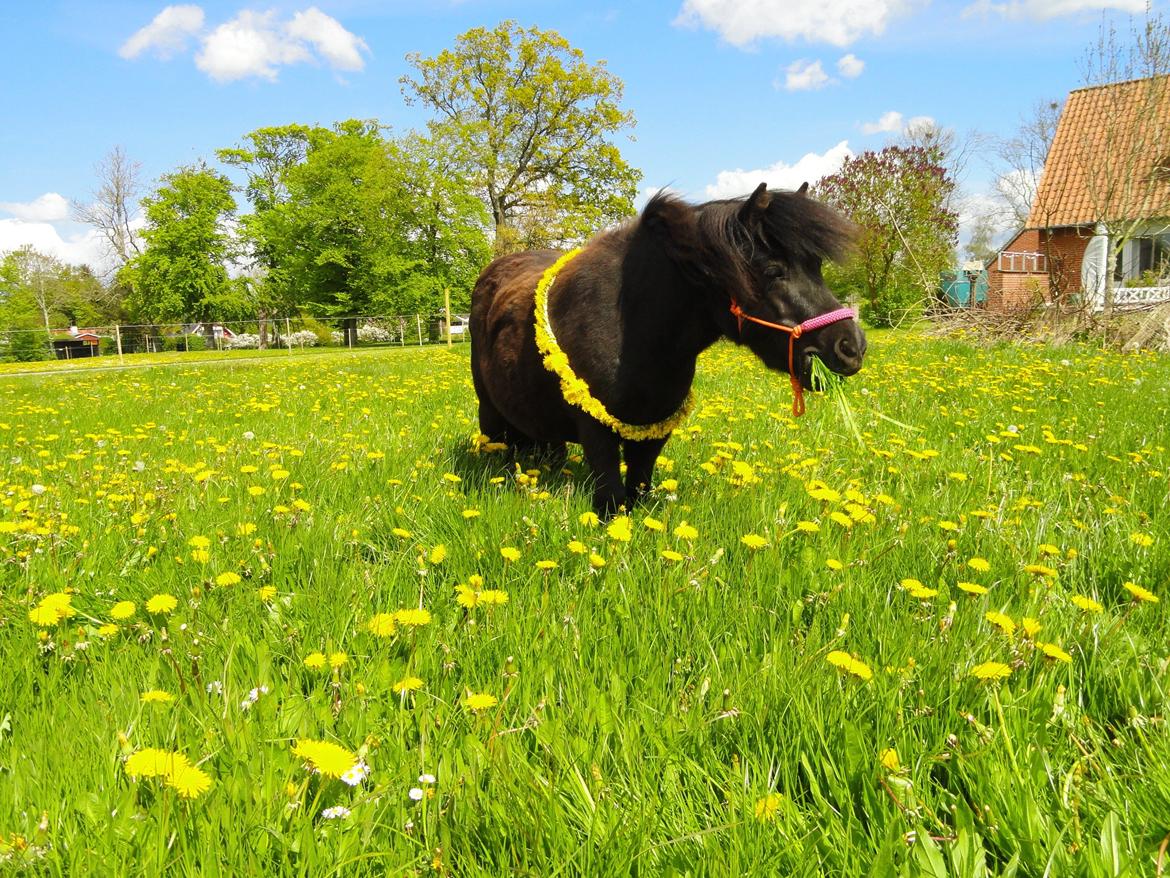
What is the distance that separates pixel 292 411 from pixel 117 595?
5273 mm

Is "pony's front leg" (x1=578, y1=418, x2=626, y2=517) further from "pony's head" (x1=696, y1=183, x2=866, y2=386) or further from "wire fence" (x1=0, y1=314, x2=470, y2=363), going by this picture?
"wire fence" (x1=0, y1=314, x2=470, y2=363)

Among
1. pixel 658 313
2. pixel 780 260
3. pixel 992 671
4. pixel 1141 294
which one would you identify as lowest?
pixel 992 671

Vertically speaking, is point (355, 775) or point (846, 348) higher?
A: point (846, 348)

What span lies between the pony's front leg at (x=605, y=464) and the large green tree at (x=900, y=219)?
30402mm

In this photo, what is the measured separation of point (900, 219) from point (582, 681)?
3482 centimetres

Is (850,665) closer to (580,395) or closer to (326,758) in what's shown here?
(326,758)

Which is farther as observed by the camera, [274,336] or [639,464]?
[274,336]

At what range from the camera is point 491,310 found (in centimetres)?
444

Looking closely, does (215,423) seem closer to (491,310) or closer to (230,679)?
(491,310)

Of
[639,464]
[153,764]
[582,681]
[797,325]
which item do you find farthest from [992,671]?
[639,464]

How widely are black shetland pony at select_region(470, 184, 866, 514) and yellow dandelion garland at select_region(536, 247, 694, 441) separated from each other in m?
0.03

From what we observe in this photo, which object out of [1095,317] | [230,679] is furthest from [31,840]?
[1095,317]

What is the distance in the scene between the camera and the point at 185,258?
48.0 meters

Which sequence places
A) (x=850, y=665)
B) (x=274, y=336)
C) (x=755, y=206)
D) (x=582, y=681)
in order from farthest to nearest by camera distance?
(x=274, y=336)
(x=755, y=206)
(x=582, y=681)
(x=850, y=665)
